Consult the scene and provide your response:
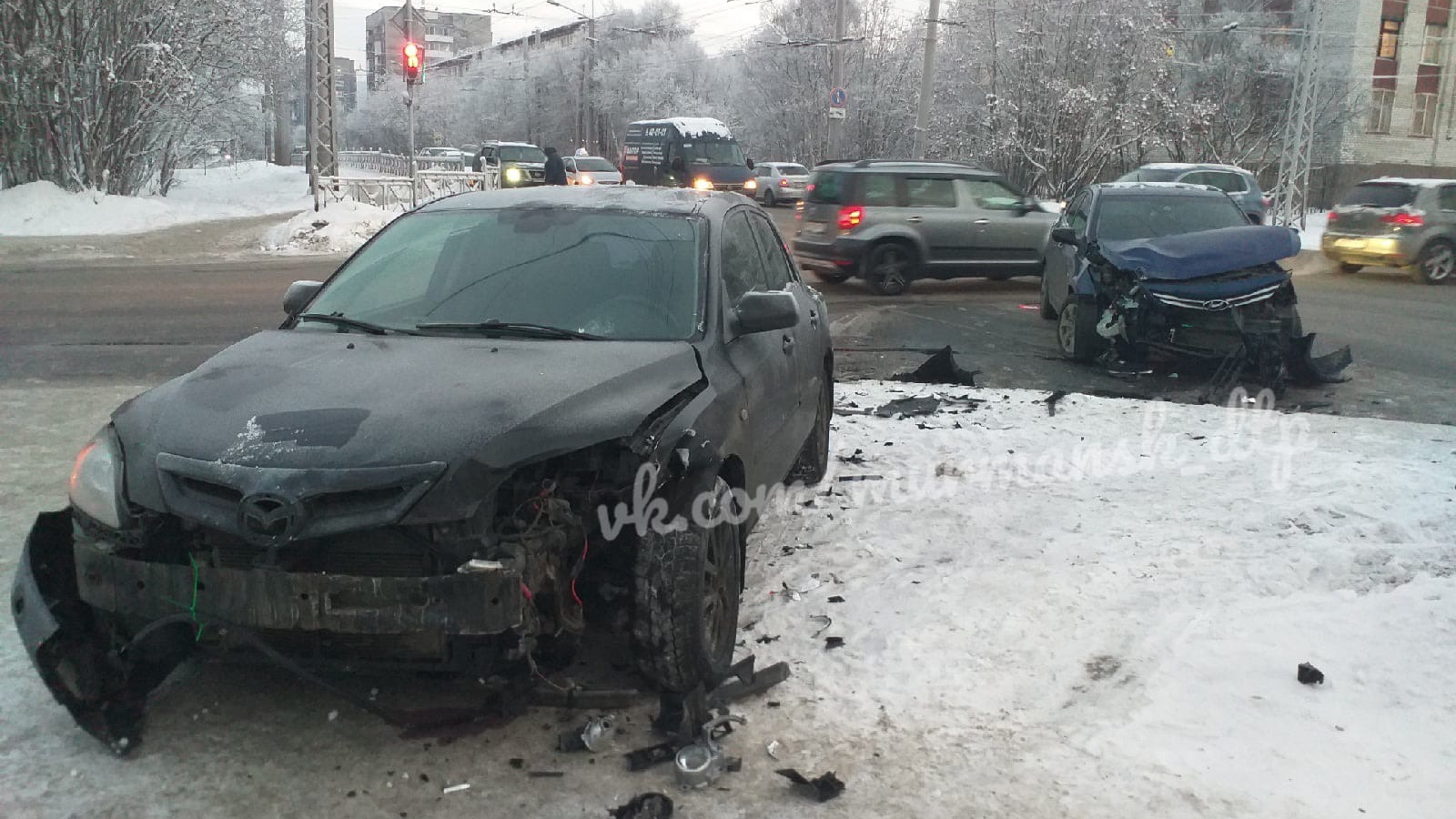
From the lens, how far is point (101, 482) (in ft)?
10.8

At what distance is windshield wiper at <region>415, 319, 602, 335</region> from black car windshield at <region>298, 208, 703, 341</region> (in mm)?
20

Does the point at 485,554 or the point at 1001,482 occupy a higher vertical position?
the point at 485,554

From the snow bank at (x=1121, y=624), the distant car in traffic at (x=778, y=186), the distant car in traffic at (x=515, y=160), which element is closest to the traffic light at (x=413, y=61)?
the distant car in traffic at (x=515, y=160)

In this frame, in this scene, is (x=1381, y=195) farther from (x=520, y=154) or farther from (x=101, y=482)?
(x=520, y=154)

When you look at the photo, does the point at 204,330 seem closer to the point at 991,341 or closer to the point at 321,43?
the point at 991,341

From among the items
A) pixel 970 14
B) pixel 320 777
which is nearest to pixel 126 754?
pixel 320 777

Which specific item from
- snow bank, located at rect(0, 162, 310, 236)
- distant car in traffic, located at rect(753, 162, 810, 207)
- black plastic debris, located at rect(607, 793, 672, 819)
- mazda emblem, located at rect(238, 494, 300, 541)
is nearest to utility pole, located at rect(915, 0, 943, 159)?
distant car in traffic, located at rect(753, 162, 810, 207)

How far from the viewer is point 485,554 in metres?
3.12

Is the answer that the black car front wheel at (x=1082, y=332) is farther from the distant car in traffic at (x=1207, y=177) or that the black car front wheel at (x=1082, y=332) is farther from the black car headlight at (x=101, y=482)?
the distant car in traffic at (x=1207, y=177)

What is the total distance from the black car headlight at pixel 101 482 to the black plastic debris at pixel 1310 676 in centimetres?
379

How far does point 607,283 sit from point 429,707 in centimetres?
173

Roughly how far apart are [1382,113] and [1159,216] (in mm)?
42751

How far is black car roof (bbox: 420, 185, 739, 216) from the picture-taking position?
4.87 metres

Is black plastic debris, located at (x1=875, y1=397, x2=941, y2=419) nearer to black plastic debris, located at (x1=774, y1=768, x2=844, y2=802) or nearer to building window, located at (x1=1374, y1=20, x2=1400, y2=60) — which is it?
black plastic debris, located at (x1=774, y1=768, x2=844, y2=802)
